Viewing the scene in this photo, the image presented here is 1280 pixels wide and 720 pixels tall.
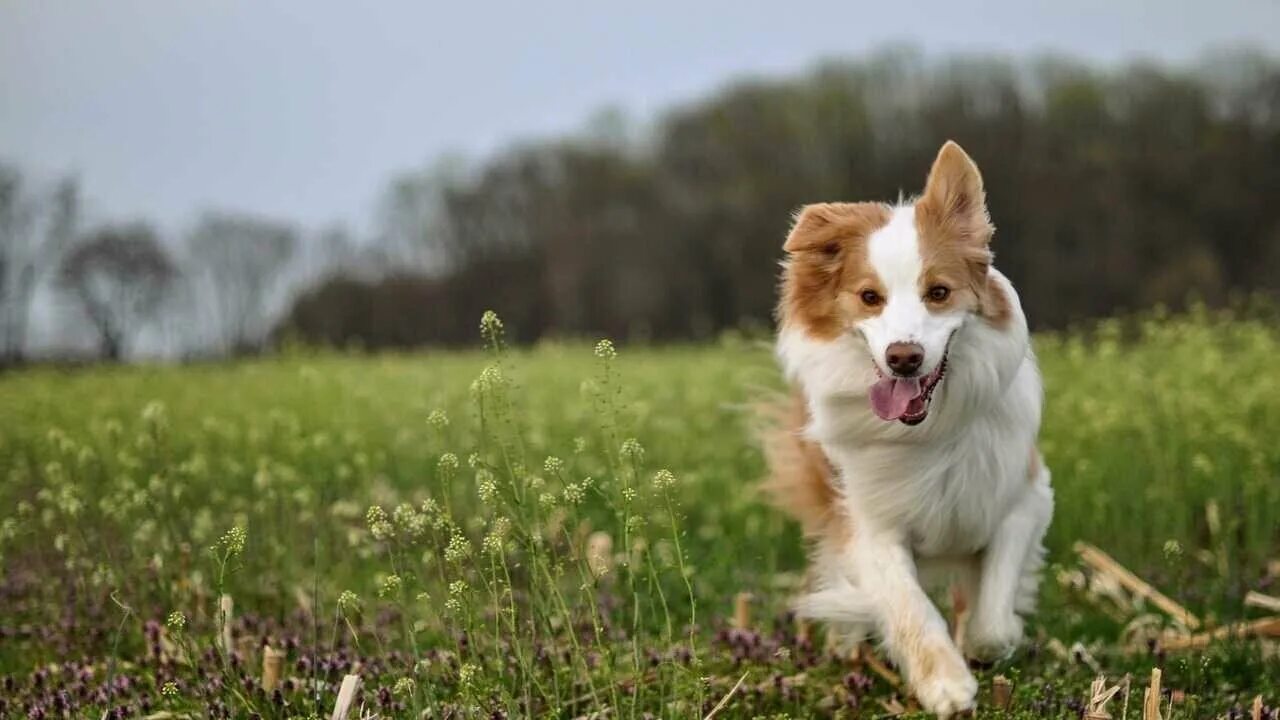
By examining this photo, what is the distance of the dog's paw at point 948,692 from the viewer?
4.07 metres

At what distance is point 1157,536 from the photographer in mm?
7160

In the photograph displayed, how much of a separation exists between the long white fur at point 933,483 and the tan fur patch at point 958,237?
0.15 ft

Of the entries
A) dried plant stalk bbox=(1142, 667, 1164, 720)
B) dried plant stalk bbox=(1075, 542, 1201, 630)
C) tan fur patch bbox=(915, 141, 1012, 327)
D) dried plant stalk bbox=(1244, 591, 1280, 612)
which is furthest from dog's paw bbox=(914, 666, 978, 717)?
dried plant stalk bbox=(1244, 591, 1280, 612)

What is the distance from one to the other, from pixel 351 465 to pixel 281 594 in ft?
10.5

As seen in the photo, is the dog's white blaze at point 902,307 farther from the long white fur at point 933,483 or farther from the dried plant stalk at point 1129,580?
the dried plant stalk at point 1129,580

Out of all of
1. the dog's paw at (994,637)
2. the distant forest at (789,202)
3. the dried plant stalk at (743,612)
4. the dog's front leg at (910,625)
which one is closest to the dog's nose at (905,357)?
the dog's front leg at (910,625)

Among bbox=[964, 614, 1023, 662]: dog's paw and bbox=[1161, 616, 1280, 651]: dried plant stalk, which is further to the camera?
bbox=[1161, 616, 1280, 651]: dried plant stalk

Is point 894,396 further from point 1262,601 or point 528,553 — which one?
point 1262,601

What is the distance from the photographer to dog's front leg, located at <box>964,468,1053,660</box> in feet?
14.4

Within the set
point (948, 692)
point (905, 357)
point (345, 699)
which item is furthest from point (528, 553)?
point (948, 692)

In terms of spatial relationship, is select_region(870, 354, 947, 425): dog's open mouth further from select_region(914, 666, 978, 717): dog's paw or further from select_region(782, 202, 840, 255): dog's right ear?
select_region(914, 666, 978, 717): dog's paw

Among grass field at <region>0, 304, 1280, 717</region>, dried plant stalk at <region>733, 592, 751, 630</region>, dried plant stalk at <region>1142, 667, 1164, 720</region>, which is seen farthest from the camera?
dried plant stalk at <region>733, 592, 751, 630</region>

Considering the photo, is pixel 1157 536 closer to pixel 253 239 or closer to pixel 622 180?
pixel 253 239

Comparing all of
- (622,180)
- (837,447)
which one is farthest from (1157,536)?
(622,180)
